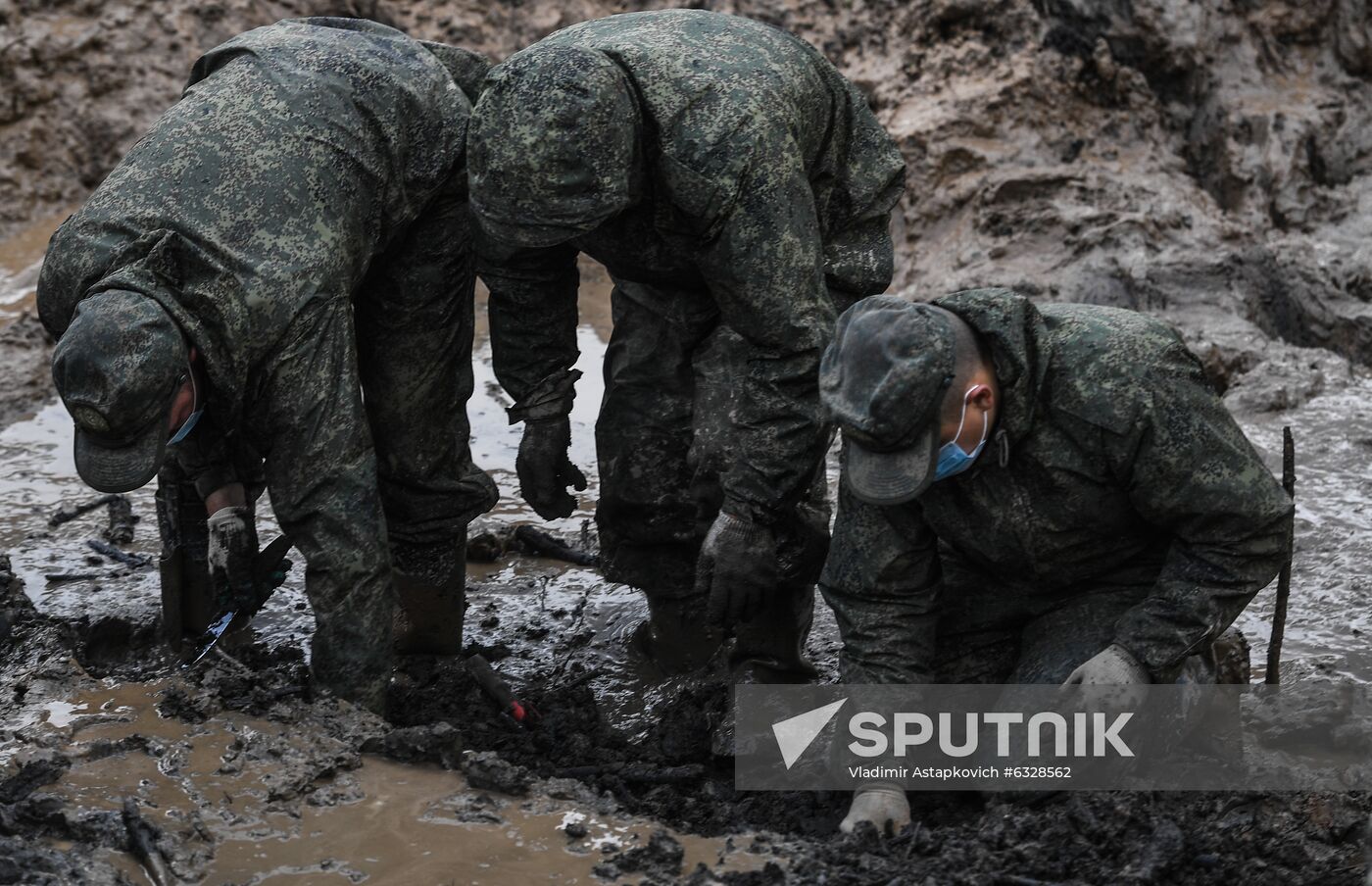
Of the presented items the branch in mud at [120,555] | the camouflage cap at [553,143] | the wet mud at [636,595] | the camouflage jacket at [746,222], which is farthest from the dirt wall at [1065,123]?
the camouflage cap at [553,143]

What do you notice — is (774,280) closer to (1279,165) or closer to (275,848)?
(275,848)

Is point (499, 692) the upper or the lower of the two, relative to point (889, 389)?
lower

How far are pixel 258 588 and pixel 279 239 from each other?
102cm

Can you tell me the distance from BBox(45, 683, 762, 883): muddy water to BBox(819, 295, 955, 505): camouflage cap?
876 mm

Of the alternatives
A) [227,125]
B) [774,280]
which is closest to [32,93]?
[227,125]

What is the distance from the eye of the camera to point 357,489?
3.91 m

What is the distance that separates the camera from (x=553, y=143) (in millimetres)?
3643

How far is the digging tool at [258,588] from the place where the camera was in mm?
4219

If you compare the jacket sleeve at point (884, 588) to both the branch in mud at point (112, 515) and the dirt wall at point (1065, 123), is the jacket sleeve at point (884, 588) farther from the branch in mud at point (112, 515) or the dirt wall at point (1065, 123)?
the dirt wall at point (1065, 123)

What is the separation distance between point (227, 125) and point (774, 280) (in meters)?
1.39

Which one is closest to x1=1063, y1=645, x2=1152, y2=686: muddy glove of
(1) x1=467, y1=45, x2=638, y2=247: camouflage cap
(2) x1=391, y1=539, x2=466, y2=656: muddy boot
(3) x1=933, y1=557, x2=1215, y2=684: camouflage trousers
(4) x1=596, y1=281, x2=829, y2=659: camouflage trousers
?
(3) x1=933, y1=557, x2=1215, y2=684: camouflage trousers

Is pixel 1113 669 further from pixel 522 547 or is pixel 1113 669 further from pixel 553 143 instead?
pixel 522 547

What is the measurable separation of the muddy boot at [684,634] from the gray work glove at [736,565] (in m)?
0.72

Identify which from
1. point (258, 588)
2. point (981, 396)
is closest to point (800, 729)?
point (981, 396)
